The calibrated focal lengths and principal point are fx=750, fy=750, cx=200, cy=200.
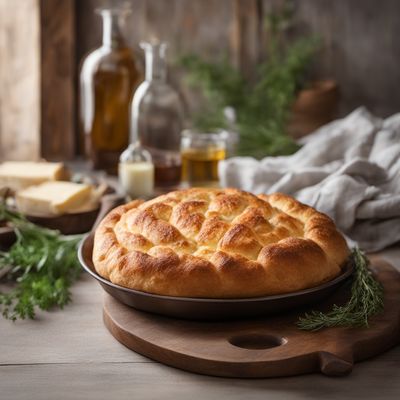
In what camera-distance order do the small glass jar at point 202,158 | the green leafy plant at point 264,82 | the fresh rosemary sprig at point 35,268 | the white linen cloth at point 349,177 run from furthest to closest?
the green leafy plant at point 264,82, the small glass jar at point 202,158, the white linen cloth at point 349,177, the fresh rosemary sprig at point 35,268

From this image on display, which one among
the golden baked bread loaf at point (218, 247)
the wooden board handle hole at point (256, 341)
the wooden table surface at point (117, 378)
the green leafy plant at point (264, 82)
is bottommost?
the wooden table surface at point (117, 378)

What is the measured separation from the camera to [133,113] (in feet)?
8.57

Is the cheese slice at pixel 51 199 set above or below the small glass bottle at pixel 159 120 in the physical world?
below

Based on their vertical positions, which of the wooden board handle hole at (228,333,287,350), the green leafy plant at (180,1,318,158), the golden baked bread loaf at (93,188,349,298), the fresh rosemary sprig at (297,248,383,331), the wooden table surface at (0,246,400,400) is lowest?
the wooden table surface at (0,246,400,400)

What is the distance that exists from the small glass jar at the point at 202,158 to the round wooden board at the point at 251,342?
43.1 inches

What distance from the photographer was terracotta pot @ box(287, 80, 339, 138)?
10.1ft

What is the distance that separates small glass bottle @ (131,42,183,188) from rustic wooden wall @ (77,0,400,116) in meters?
0.76

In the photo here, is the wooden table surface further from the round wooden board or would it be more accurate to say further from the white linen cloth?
the white linen cloth

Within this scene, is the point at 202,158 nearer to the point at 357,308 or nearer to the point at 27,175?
the point at 27,175

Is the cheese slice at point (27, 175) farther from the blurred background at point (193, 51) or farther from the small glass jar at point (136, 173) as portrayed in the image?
the blurred background at point (193, 51)

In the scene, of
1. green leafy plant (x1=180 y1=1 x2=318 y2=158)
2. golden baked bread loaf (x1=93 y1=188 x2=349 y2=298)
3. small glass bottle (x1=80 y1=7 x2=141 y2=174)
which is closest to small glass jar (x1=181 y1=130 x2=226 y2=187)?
small glass bottle (x1=80 y1=7 x2=141 y2=174)

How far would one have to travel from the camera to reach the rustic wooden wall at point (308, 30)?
3.24 m

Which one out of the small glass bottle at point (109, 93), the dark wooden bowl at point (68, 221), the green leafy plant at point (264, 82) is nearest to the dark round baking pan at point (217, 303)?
the dark wooden bowl at point (68, 221)

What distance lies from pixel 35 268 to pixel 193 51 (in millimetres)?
1778
